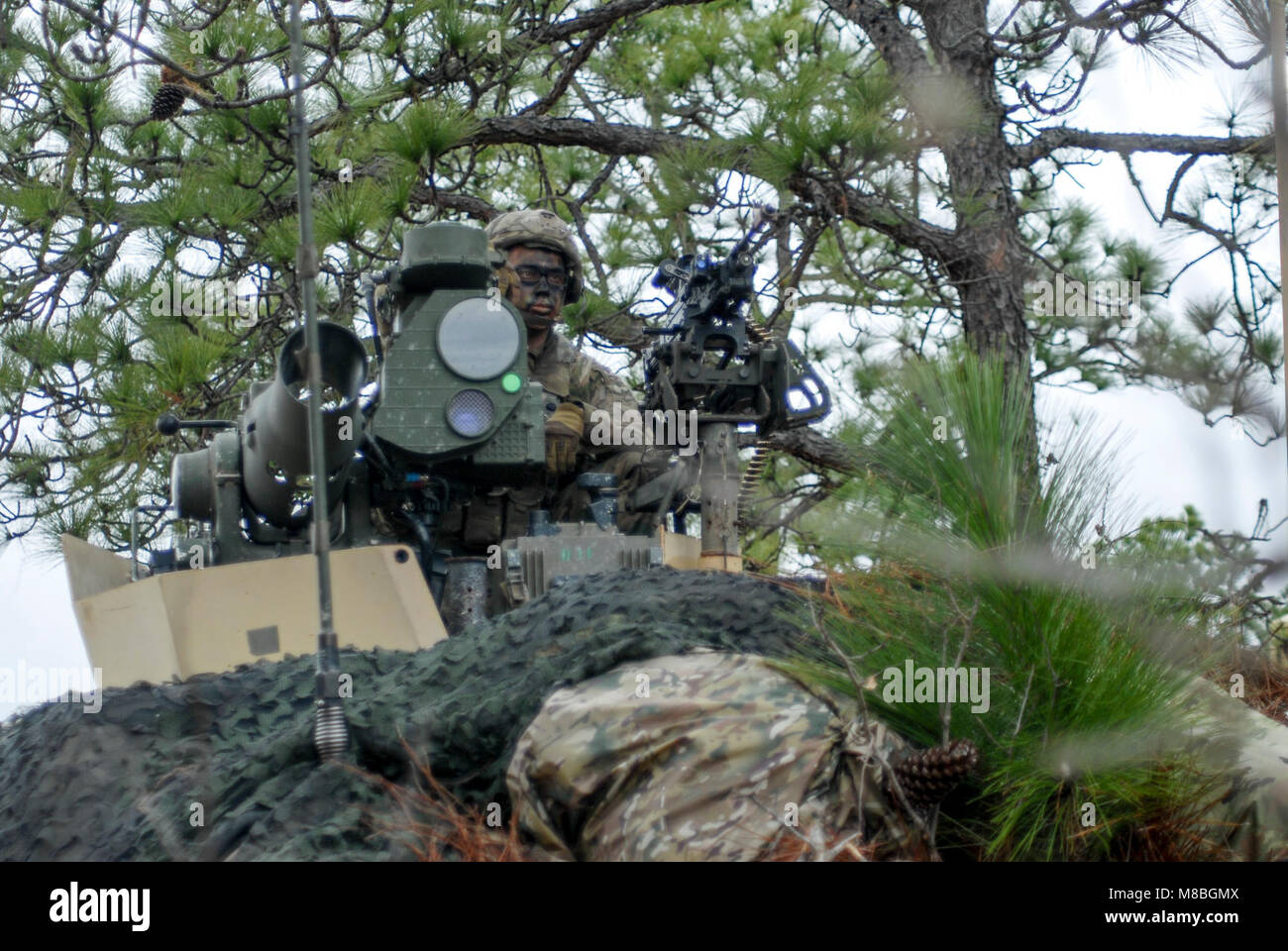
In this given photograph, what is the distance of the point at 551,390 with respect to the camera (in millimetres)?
5555

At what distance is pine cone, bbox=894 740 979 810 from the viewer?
236 centimetres

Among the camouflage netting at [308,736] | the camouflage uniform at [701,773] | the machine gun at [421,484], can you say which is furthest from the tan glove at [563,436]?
the camouflage uniform at [701,773]

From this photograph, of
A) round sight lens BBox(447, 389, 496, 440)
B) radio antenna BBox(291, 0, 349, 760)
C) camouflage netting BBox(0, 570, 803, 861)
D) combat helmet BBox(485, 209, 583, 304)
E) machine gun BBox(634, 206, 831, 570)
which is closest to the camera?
radio antenna BBox(291, 0, 349, 760)

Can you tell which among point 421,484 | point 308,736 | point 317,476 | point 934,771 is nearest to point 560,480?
point 421,484

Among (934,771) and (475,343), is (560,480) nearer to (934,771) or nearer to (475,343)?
(475,343)

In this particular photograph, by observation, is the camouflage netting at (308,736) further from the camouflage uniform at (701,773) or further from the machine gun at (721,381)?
the machine gun at (721,381)

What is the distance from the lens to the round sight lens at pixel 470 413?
4301 mm

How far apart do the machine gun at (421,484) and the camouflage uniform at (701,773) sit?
121 cm

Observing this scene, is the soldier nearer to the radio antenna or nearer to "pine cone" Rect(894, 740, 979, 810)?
the radio antenna

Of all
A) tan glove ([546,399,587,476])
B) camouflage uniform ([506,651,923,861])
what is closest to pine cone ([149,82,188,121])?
tan glove ([546,399,587,476])

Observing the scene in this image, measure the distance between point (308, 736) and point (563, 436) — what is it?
7.50 feet

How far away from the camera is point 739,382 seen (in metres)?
4.72
